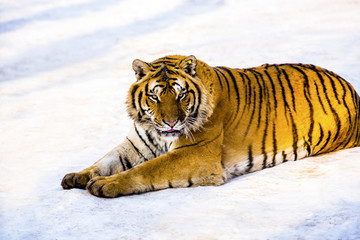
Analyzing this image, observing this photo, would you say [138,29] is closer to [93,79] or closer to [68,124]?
[93,79]

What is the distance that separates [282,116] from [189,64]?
670 mm

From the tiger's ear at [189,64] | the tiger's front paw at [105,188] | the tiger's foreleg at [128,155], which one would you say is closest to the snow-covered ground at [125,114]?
the tiger's front paw at [105,188]

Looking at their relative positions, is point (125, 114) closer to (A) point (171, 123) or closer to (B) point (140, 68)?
(B) point (140, 68)

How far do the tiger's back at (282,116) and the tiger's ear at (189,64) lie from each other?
0.78 feet

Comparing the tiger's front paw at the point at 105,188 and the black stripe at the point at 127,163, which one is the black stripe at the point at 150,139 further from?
the tiger's front paw at the point at 105,188

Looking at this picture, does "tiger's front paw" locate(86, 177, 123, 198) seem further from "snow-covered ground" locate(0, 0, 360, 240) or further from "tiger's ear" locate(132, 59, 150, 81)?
"tiger's ear" locate(132, 59, 150, 81)

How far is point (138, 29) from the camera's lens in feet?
24.1

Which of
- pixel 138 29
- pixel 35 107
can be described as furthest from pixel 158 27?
pixel 35 107

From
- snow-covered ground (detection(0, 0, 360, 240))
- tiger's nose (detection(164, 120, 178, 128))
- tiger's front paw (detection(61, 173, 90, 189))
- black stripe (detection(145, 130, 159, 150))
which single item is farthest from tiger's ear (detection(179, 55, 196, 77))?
tiger's front paw (detection(61, 173, 90, 189))

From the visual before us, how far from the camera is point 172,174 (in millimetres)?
2717

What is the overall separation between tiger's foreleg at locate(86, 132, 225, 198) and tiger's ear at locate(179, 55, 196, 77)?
15.8 inches

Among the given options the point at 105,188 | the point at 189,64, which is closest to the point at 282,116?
the point at 189,64

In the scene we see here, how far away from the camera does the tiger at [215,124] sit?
273 centimetres

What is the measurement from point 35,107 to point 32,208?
94.1 inches
